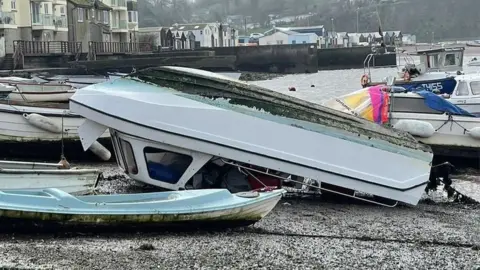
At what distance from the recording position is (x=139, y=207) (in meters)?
8.20

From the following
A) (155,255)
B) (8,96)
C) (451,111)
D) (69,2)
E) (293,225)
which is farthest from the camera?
(69,2)

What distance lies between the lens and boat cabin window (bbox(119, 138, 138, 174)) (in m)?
10.6

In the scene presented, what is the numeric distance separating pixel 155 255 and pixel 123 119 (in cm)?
332

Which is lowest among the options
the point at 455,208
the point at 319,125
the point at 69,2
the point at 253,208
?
the point at 455,208

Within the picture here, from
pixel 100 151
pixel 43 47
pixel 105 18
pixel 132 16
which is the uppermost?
pixel 132 16

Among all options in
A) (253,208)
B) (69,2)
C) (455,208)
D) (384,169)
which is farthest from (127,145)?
(69,2)

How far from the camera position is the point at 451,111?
1448cm

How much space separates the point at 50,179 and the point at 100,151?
4.29 metres

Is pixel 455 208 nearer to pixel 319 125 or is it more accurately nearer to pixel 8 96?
pixel 319 125

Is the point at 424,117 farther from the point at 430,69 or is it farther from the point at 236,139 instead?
the point at 430,69

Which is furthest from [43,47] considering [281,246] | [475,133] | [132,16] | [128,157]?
[281,246]

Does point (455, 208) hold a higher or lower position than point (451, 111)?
lower

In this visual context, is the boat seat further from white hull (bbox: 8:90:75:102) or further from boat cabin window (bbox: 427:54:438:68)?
boat cabin window (bbox: 427:54:438:68)

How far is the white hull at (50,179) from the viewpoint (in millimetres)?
9242
